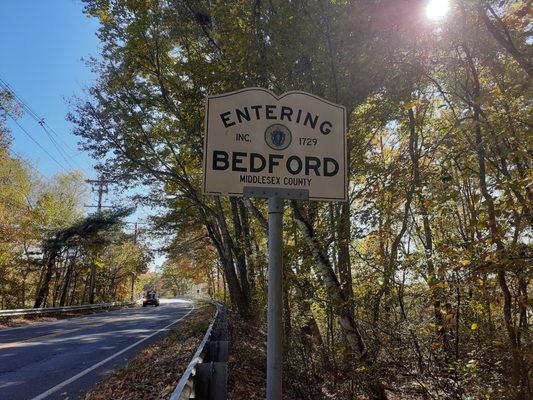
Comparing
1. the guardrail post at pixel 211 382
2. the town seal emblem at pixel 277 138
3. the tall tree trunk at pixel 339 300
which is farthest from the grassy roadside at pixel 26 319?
the town seal emblem at pixel 277 138

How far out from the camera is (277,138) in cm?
239

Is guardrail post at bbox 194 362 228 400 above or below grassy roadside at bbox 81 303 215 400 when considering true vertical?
above

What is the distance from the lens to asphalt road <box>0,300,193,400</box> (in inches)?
285

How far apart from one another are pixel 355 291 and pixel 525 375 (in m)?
2.58

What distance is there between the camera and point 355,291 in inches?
269

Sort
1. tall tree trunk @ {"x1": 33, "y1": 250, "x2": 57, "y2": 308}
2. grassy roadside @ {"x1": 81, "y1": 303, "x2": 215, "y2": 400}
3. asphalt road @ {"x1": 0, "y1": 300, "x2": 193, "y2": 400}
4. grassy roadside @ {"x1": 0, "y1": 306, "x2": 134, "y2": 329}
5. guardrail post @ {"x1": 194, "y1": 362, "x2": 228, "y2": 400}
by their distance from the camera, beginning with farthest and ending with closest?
tall tree trunk @ {"x1": 33, "y1": 250, "x2": 57, "y2": 308}
grassy roadside @ {"x1": 0, "y1": 306, "x2": 134, "y2": 329}
asphalt road @ {"x1": 0, "y1": 300, "x2": 193, "y2": 400}
grassy roadside @ {"x1": 81, "y1": 303, "x2": 215, "y2": 400}
guardrail post @ {"x1": 194, "y1": 362, "x2": 228, "y2": 400}

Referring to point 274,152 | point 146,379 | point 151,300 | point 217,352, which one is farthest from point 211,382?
point 151,300

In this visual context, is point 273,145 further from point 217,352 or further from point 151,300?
point 151,300

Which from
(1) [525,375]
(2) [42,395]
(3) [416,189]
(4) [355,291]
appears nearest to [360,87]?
(3) [416,189]

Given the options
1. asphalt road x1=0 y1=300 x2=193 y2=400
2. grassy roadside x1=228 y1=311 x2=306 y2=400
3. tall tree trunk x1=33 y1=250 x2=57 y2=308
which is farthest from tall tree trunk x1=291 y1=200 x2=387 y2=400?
tall tree trunk x1=33 y1=250 x2=57 y2=308

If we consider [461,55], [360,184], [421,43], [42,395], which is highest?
[461,55]

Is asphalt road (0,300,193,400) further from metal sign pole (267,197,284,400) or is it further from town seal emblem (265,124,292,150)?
town seal emblem (265,124,292,150)

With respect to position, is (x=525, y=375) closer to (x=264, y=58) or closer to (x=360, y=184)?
(x=360, y=184)

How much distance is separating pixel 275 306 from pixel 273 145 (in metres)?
0.89
